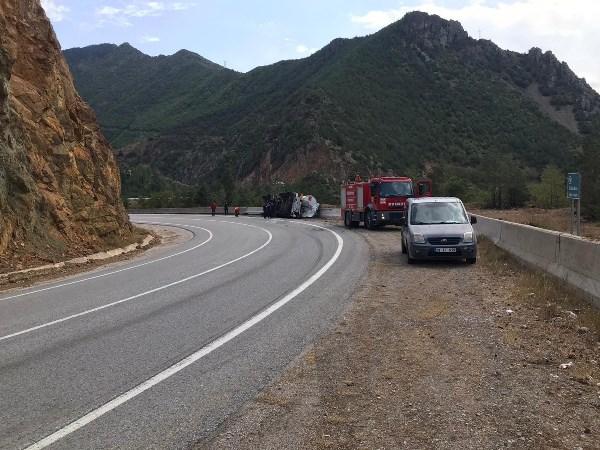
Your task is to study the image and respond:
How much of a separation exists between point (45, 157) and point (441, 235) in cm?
1529

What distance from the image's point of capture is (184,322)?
9.23 m

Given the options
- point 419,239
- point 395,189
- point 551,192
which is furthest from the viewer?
point 551,192

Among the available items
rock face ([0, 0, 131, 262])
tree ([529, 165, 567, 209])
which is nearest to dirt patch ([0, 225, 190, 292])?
rock face ([0, 0, 131, 262])

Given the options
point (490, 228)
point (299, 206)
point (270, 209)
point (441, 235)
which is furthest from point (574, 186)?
point (270, 209)

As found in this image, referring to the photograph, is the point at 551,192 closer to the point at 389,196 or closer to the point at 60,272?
the point at 389,196

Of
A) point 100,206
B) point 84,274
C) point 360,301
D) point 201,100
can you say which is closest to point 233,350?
point 360,301

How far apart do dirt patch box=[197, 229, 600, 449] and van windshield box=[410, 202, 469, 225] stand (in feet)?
20.7

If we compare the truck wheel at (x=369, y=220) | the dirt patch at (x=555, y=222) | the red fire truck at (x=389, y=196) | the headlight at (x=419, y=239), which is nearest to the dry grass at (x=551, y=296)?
the headlight at (x=419, y=239)

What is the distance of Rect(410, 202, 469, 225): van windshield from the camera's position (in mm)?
16703

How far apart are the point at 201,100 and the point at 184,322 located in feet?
444

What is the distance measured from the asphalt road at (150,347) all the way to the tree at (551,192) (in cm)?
3106

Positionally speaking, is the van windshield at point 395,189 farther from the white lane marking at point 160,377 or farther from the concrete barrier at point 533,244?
the white lane marking at point 160,377

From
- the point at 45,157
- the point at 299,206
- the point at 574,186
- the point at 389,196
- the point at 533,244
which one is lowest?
the point at 299,206

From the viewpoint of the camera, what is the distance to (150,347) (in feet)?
25.2
